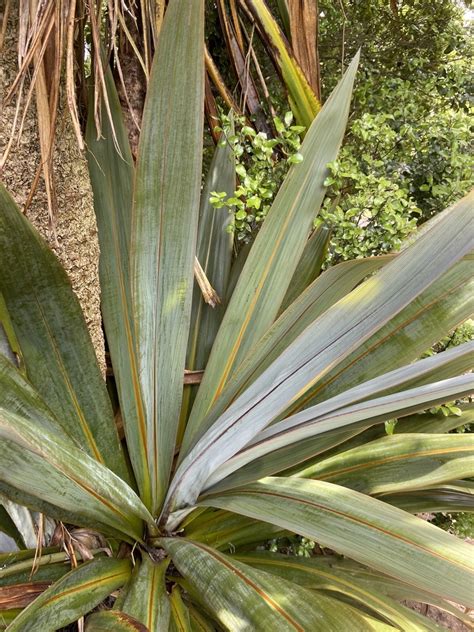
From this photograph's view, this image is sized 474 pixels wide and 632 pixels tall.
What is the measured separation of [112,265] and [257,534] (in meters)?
0.60

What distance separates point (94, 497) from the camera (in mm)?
900

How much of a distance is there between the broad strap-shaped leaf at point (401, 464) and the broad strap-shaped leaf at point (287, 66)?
2.55 ft

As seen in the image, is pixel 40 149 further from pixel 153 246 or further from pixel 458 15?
Result: pixel 458 15

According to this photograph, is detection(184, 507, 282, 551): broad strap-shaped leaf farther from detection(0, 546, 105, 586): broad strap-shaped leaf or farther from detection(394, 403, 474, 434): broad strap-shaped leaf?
detection(394, 403, 474, 434): broad strap-shaped leaf

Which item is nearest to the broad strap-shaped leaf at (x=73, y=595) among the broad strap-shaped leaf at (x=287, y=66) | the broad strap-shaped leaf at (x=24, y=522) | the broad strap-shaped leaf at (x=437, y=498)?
the broad strap-shaped leaf at (x=24, y=522)

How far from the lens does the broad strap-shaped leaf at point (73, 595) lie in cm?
77

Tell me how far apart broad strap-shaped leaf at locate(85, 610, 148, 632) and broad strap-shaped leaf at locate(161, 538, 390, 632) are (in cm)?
13

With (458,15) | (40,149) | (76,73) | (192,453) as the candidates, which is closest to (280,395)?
(192,453)

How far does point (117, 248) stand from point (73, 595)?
0.66 m

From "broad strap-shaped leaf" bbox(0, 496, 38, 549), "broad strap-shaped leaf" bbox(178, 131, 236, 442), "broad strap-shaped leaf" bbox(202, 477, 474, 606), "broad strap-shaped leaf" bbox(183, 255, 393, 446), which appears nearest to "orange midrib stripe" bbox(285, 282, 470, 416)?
"broad strap-shaped leaf" bbox(183, 255, 393, 446)

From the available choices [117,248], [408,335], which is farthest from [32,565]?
[408,335]

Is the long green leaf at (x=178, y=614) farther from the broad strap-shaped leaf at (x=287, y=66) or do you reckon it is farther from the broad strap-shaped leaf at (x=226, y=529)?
the broad strap-shaped leaf at (x=287, y=66)

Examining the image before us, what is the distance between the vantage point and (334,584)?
1105 mm

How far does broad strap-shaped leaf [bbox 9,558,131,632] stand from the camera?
0.77 meters
